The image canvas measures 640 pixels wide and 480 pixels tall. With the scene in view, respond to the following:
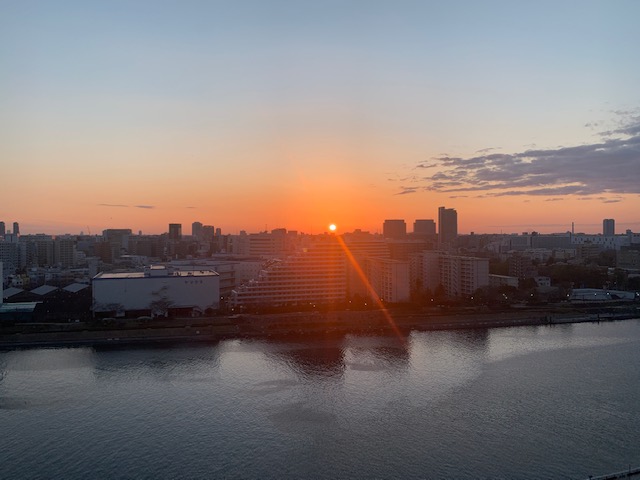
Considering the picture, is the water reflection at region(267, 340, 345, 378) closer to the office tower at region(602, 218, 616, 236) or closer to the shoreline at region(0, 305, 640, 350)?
the shoreline at region(0, 305, 640, 350)

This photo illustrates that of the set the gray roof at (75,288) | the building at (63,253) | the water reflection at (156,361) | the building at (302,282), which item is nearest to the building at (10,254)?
the building at (63,253)

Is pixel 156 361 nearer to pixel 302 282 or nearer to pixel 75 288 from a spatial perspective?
pixel 302 282

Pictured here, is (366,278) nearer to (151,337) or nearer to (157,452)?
(151,337)

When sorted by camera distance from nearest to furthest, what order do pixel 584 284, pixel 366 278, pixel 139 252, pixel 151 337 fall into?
pixel 151 337, pixel 366 278, pixel 584 284, pixel 139 252

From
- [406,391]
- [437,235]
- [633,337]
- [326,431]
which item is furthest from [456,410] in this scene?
[437,235]

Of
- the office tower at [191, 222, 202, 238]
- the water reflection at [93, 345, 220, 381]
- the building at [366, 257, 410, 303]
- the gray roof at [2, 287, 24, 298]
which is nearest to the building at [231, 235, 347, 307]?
the building at [366, 257, 410, 303]

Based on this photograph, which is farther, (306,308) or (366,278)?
(366,278)

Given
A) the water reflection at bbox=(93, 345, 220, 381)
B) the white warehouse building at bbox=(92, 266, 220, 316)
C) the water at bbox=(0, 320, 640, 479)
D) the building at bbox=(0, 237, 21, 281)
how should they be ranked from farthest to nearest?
the building at bbox=(0, 237, 21, 281) < the white warehouse building at bbox=(92, 266, 220, 316) < the water reflection at bbox=(93, 345, 220, 381) < the water at bbox=(0, 320, 640, 479)
